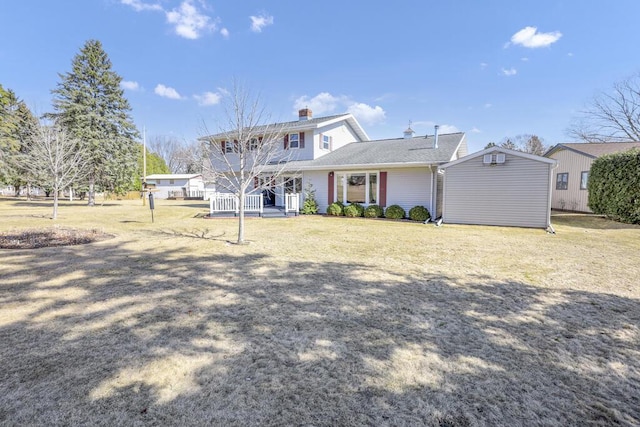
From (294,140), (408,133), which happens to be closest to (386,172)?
(408,133)

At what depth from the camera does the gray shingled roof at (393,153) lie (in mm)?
14469

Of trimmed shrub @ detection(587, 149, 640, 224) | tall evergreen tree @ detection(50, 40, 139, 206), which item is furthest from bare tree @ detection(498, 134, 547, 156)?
tall evergreen tree @ detection(50, 40, 139, 206)

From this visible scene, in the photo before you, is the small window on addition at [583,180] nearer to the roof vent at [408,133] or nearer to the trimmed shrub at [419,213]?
the roof vent at [408,133]

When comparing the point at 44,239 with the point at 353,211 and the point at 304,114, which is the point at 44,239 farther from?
the point at 304,114

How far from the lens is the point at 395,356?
2863mm

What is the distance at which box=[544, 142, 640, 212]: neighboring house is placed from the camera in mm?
18016

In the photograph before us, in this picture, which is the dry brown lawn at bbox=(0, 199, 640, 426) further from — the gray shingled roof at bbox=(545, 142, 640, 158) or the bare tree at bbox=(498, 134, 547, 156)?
the bare tree at bbox=(498, 134, 547, 156)

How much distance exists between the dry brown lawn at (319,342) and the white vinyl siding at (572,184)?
50.0 feet

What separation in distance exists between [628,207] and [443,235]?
9412 mm

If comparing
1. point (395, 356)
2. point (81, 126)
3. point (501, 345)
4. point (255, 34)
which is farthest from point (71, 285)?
point (81, 126)

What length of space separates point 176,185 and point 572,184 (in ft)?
146

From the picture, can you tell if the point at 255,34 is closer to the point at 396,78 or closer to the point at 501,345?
the point at 396,78

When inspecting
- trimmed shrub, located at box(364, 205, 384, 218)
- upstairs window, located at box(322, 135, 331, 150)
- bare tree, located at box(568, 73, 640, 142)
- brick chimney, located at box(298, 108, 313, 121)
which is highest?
bare tree, located at box(568, 73, 640, 142)

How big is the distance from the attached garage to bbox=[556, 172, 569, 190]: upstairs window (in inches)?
418
